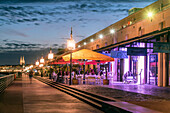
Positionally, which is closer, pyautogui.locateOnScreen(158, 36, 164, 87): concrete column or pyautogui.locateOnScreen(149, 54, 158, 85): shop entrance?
pyautogui.locateOnScreen(158, 36, 164, 87): concrete column

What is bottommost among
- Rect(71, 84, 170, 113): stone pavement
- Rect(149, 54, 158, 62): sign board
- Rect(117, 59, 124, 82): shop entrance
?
Rect(71, 84, 170, 113): stone pavement

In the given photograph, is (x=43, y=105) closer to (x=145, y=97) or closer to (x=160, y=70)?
(x=145, y=97)

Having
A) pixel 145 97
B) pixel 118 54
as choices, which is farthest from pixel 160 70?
pixel 145 97

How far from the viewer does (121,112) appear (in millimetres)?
10242

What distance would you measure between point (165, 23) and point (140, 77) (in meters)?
5.76

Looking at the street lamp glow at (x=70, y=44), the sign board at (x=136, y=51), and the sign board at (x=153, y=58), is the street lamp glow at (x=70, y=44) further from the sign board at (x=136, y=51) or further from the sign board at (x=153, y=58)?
the sign board at (x=153, y=58)

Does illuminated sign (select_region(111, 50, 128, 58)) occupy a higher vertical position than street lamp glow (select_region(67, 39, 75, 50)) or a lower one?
lower

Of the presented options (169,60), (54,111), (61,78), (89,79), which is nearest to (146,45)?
(169,60)

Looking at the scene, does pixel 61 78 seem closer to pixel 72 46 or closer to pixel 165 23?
pixel 72 46

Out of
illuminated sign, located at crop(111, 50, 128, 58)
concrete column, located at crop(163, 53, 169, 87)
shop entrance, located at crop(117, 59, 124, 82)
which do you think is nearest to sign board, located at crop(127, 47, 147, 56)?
concrete column, located at crop(163, 53, 169, 87)

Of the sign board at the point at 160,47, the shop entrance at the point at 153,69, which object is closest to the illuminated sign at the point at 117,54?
the shop entrance at the point at 153,69

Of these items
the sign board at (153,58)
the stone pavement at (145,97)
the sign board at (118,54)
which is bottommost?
the stone pavement at (145,97)

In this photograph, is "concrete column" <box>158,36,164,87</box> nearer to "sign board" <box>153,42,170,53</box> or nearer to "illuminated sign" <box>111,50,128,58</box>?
"sign board" <box>153,42,170,53</box>

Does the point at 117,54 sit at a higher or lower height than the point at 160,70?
higher
